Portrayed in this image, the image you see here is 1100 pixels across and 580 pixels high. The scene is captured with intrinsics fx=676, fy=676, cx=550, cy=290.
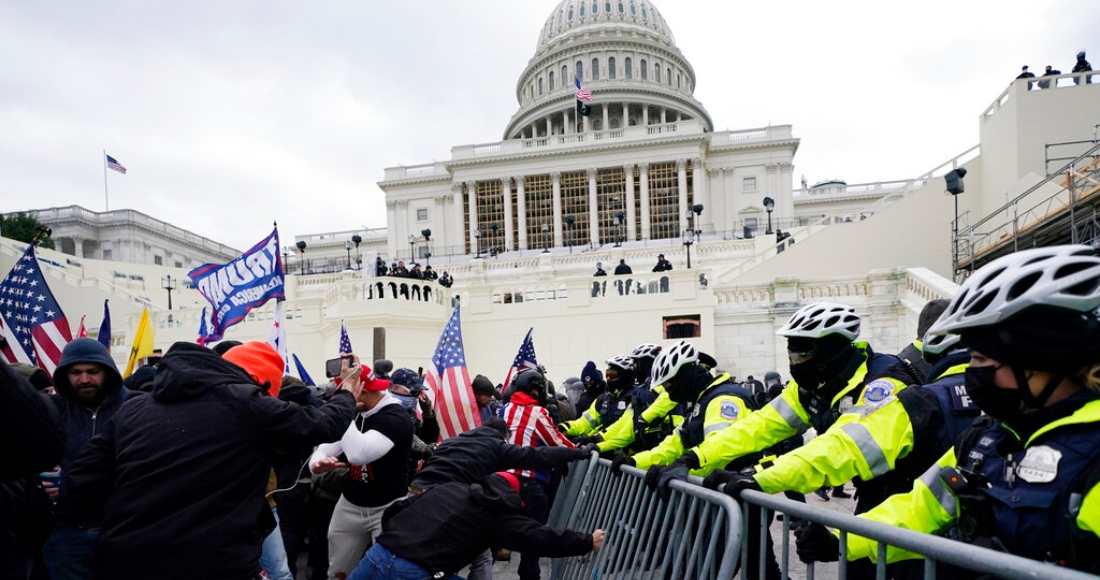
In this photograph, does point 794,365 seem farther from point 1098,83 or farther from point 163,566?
point 1098,83

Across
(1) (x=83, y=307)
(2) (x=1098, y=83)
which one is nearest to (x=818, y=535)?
(2) (x=1098, y=83)

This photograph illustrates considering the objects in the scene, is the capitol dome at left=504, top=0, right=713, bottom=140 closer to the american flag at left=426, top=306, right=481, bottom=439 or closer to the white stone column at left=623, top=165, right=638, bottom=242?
the white stone column at left=623, top=165, right=638, bottom=242

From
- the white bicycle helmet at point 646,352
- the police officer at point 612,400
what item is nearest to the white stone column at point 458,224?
the police officer at point 612,400

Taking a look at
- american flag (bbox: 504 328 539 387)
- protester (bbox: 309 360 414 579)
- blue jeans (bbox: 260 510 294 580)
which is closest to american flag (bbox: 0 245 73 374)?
blue jeans (bbox: 260 510 294 580)

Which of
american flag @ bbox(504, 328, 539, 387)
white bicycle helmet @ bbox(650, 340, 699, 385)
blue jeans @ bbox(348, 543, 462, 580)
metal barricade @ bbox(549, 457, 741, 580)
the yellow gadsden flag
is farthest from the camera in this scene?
american flag @ bbox(504, 328, 539, 387)

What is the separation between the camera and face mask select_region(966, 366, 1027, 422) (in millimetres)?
1911

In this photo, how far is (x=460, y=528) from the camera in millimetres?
3484

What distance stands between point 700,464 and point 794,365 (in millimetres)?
699

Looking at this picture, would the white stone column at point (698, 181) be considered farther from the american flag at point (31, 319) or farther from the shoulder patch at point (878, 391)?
the shoulder patch at point (878, 391)

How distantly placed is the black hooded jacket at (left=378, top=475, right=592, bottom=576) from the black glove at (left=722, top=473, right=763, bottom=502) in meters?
1.19

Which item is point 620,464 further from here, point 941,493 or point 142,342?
point 142,342

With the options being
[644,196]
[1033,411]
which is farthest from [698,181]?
[1033,411]

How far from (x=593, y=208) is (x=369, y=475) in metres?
54.7

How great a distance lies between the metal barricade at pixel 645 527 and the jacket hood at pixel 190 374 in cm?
209
